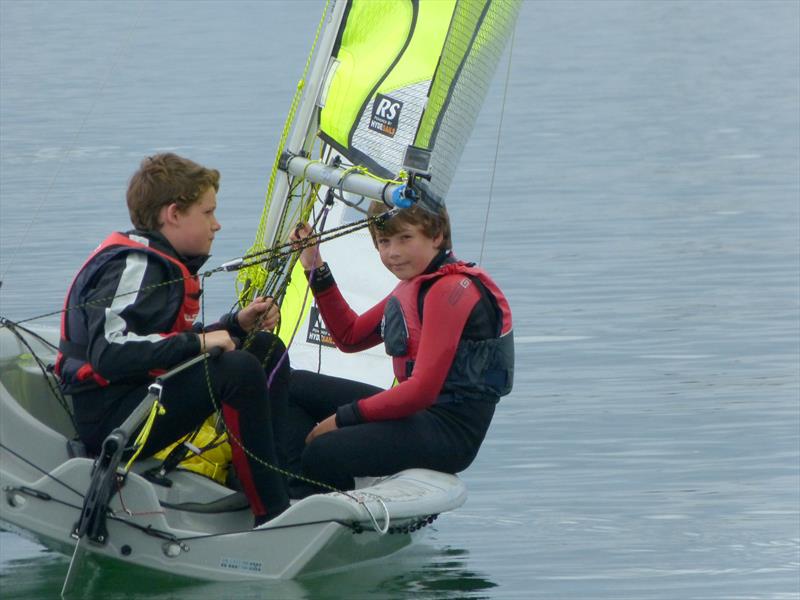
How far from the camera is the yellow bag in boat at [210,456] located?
16.5ft

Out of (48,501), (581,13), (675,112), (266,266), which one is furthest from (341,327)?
(581,13)

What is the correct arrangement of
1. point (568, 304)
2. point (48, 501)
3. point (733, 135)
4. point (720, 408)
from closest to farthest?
point (48, 501) < point (720, 408) < point (568, 304) < point (733, 135)

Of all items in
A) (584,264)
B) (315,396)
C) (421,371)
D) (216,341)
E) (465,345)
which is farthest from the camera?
(584,264)

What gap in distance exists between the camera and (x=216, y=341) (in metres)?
4.61

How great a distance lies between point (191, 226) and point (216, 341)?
31 centimetres

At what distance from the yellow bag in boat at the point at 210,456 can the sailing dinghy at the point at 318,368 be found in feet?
0.16

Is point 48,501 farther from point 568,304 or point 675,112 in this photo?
point 675,112

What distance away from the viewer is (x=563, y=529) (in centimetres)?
550

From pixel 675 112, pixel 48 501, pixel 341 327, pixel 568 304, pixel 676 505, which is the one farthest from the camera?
pixel 675 112

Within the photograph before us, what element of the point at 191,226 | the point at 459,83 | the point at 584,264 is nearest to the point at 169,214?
the point at 191,226

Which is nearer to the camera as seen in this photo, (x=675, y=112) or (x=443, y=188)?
(x=443, y=188)

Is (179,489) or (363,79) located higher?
(363,79)

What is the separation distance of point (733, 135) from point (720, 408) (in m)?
8.30

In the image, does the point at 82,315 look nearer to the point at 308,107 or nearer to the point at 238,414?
the point at 238,414
